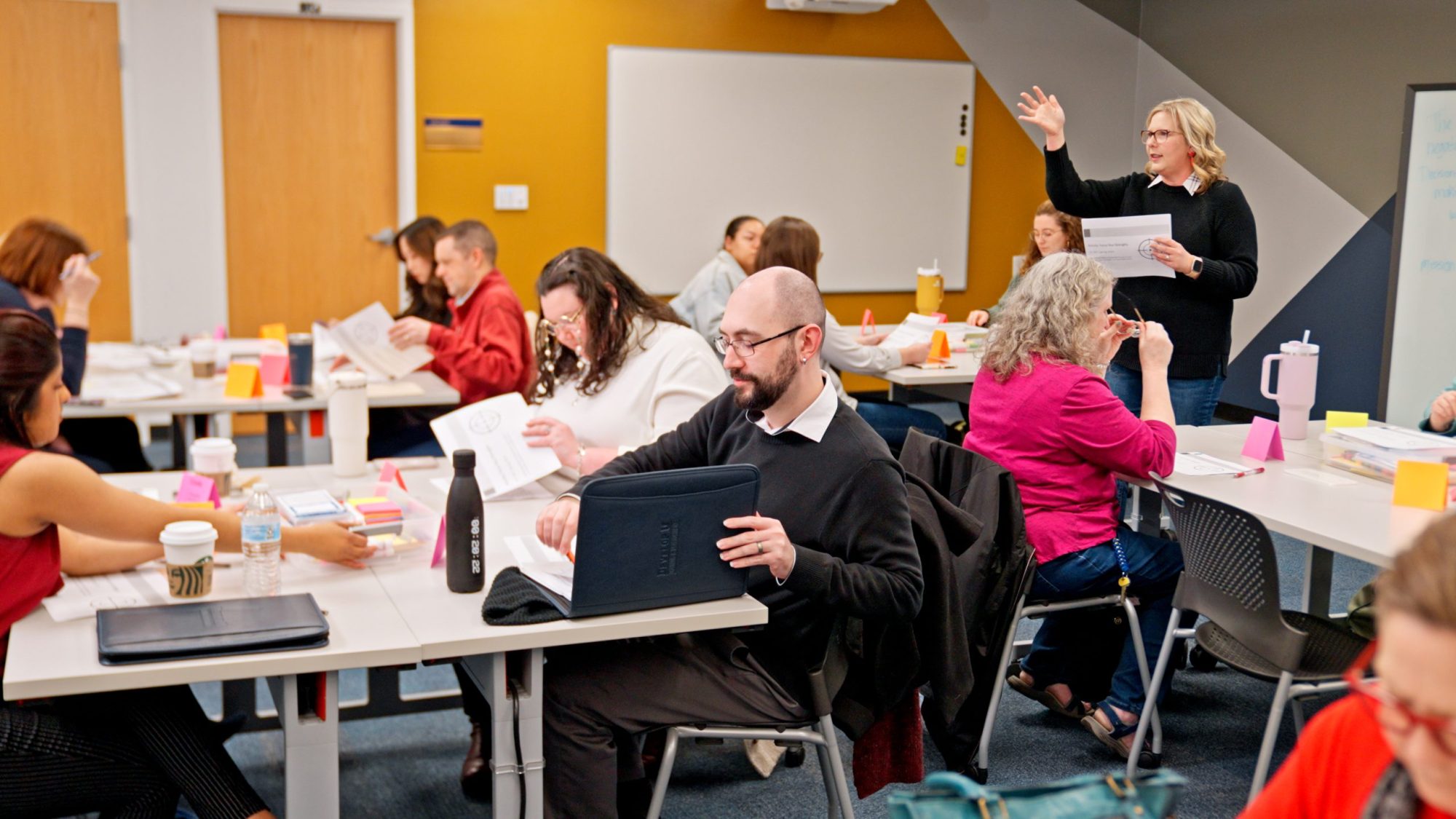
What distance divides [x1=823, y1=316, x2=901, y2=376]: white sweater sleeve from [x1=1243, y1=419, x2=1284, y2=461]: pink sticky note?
1621 millimetres

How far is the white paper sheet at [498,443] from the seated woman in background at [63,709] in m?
0.82

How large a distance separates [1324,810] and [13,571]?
1859mm

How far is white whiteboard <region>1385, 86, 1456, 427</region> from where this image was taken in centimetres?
568

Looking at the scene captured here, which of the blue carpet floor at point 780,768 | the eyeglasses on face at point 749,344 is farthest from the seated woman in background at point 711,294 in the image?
the eyeglasses on face at point 749,344

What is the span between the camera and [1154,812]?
3.26 ft

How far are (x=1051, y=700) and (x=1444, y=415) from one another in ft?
4.15

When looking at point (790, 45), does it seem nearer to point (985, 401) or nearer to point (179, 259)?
point (179, 259)

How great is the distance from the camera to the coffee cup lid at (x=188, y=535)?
2047 millimetres

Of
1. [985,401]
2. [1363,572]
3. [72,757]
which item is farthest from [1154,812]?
[1363,572]

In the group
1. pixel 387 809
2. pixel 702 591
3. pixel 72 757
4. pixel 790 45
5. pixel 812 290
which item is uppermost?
pixel 790 45

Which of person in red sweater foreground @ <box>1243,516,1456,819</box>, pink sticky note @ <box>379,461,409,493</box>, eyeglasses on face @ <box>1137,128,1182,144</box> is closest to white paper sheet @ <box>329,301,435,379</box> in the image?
pink sticky note @ <box>379,461,409,493</box>

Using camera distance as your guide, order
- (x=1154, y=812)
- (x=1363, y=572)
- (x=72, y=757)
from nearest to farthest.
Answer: (x=1154, y=812), (x=72, y=757), (x=1363, y=572)

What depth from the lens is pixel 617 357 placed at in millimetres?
3111

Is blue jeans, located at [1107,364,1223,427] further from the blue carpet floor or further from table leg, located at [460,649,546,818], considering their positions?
table leg, located at [460,649,546,818]
